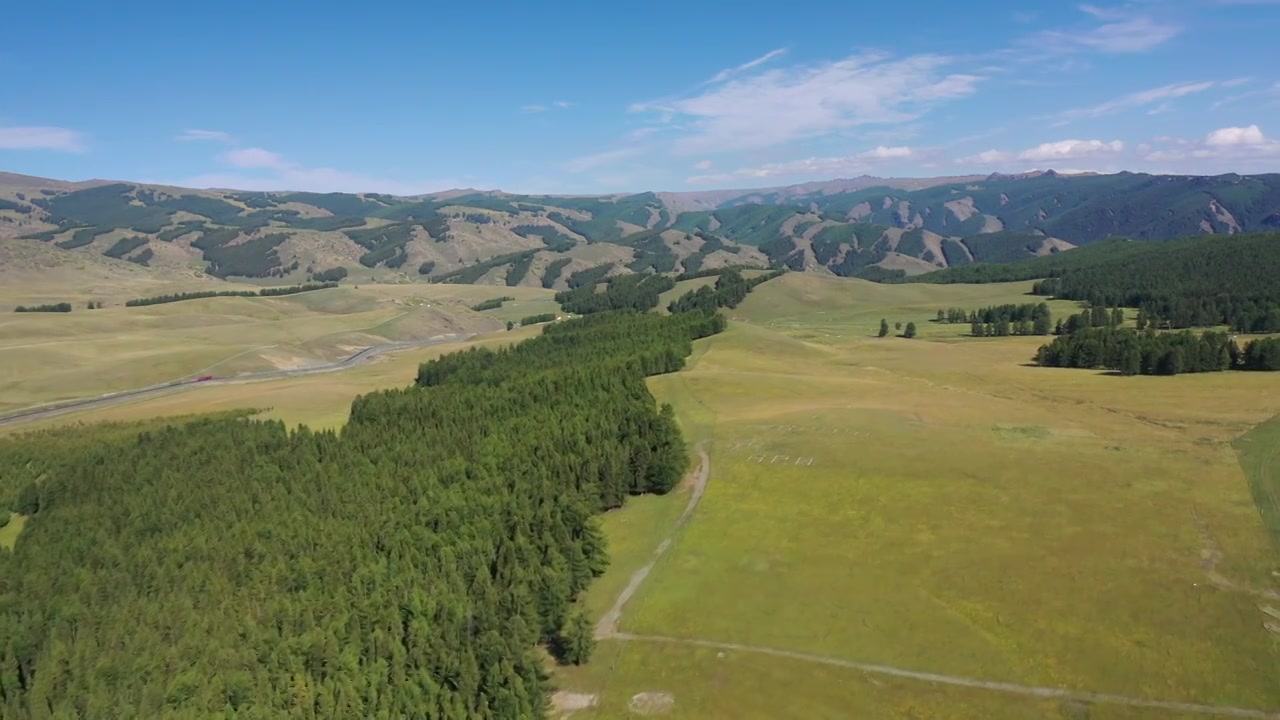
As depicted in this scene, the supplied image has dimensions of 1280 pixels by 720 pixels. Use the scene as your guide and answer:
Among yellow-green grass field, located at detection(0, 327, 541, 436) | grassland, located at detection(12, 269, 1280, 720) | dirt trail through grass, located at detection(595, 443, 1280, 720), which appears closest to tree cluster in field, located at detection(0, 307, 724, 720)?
dirt trail through grass, located at detection(595, 443, 1280, 720)

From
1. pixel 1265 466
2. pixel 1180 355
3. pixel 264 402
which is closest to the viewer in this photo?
pixel 1265 466

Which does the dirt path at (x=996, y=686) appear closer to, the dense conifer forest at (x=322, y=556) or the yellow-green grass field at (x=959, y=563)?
the yellow-green grass field at (x=959, y=563)

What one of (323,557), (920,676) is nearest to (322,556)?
(323,557)

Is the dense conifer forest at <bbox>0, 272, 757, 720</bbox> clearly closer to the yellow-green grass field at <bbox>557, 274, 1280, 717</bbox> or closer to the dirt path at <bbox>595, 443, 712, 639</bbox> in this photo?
the dirt path at <bbox>595, 443, 712, 639</bbox>

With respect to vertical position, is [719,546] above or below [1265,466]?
below

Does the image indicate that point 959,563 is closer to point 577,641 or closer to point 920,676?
point 920,676

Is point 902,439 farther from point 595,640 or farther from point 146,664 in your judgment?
point 146,664
